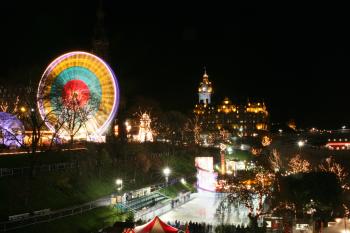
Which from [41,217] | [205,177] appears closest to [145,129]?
[205,177]

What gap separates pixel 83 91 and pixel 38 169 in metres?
13.0

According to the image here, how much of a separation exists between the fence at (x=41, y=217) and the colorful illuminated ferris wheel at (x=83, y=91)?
11.8m

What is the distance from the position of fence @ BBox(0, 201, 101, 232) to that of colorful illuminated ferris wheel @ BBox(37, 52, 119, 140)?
11.8 meters

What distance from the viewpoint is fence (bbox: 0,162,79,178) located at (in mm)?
26323

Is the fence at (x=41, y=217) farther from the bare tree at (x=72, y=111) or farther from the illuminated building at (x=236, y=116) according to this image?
the illuminated building at (x=236, y=116)

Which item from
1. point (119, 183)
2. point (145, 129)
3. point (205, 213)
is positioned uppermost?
point (145, 129)

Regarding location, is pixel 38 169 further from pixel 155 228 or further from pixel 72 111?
pixel 155 228

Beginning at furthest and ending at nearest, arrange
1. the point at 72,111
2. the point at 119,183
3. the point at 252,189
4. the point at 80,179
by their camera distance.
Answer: the point at 72,111 → the point at 119,183 → the point at 80,179 → the point at 252,189

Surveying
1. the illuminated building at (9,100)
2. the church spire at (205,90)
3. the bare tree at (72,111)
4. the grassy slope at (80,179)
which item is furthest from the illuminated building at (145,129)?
the church spire at (205,90)

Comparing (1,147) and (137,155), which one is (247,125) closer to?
(137,155)

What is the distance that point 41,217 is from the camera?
23.1 meters

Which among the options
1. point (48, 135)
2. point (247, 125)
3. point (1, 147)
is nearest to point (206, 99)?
point (247, 125)

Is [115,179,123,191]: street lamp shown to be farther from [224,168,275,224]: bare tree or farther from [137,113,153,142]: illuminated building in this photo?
[137,113,153,142]: illuminated building

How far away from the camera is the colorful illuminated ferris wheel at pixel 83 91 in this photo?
37.9 m
